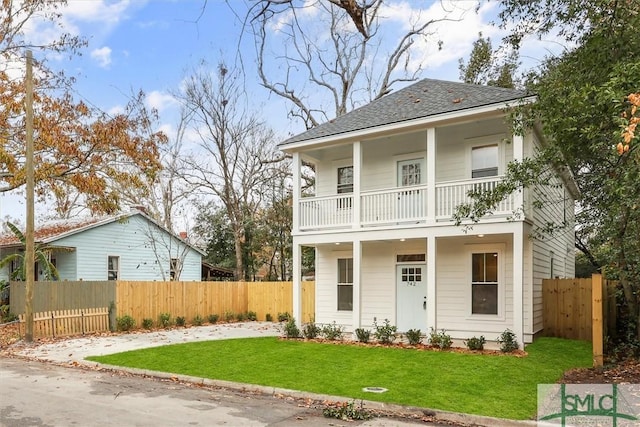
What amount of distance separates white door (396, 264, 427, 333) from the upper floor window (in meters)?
3.11

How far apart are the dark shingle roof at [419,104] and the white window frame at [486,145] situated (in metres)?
1.18

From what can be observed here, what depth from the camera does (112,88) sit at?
74.0 feet

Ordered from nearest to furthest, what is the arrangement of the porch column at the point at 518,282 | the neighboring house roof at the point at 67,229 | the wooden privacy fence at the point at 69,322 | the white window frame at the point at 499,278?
1. the porch column at the point at 518,282
2. the white window frame at the point at 499,278
3. the wooden privacy fence at the point at 69,322
4. the neighboring house roof at the point at 67,229

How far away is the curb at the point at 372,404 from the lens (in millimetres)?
6680

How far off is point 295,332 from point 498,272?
5.93 metres

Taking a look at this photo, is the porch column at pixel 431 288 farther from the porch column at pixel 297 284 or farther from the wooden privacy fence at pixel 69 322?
the wooden privacy fence at pixel 69 322

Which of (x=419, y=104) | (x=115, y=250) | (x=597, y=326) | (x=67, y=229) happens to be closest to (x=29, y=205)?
(x=67, y=229)

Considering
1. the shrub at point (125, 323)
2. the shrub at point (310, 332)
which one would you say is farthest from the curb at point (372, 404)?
the shrub at point (125, 323)

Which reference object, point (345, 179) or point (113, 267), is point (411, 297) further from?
point (113, 267)

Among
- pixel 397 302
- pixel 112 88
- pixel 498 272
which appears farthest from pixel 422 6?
pixel 112 88

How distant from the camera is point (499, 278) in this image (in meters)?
13.4

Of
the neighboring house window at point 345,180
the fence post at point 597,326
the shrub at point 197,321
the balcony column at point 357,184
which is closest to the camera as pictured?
the fence post at point 597,326

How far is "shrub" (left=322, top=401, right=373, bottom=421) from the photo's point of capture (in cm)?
698

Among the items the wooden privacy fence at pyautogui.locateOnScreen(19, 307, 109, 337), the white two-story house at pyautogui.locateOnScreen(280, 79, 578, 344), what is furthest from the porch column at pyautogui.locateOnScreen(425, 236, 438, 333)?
the wooden privacy fence at pyautogui.locateOnScreen(19, 307, 109, 337)
